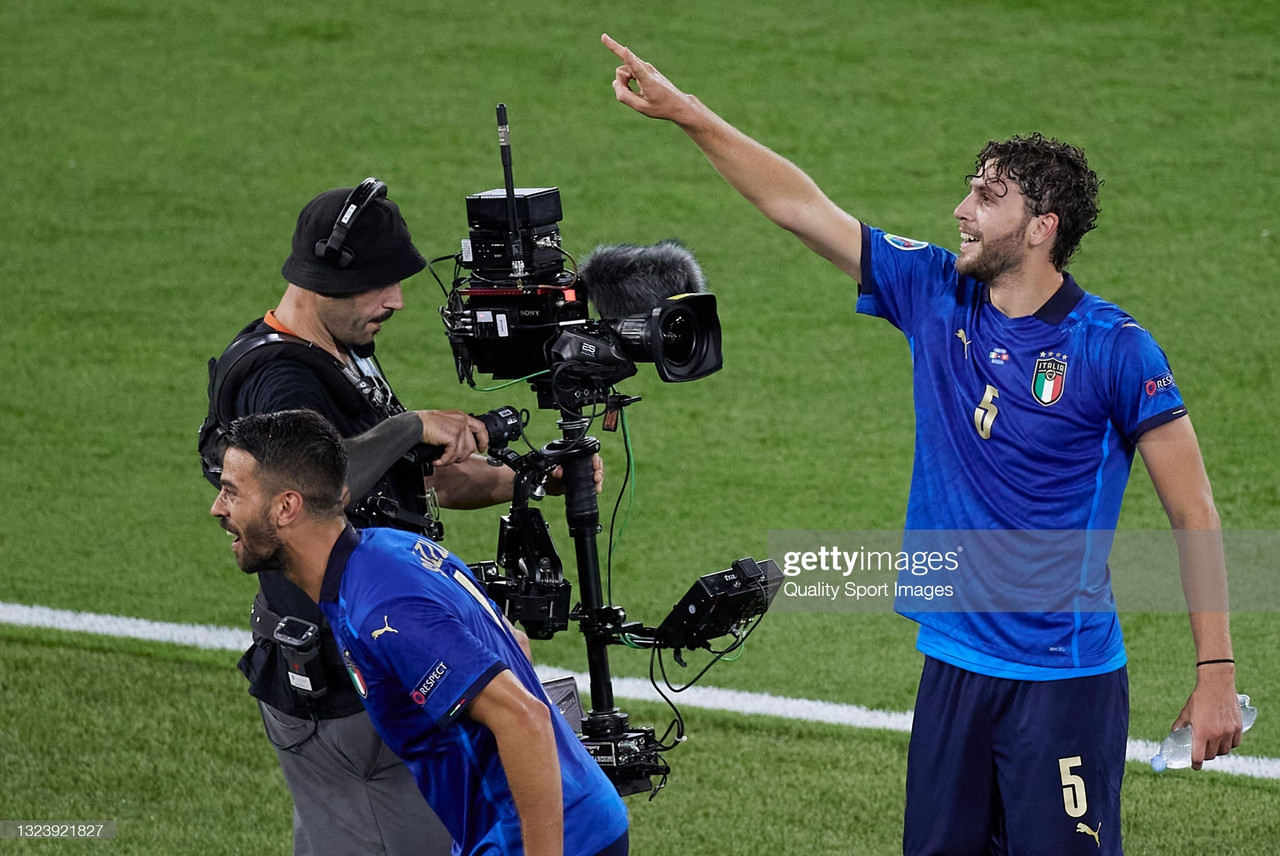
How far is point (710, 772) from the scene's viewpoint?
6.00 m

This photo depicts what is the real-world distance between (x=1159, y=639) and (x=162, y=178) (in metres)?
7.86

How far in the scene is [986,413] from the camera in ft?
13.2

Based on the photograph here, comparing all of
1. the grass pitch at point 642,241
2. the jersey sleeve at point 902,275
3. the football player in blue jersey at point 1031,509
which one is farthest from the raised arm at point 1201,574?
the grass pitch at point 642,241

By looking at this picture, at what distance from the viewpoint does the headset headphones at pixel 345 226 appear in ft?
13.3

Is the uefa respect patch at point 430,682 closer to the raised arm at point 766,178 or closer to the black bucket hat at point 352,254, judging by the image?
the black bucket hat at point 352,254

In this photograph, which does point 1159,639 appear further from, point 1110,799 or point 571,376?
point 571,376

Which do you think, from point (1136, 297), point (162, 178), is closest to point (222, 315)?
point (162, 178)

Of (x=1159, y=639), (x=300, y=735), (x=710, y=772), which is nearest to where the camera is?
(x=300, y=735)

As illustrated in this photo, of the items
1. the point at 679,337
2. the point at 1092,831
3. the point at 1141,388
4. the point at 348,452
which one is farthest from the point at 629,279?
the point at 1092,831

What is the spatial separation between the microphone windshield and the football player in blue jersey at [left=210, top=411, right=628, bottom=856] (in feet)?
3.83

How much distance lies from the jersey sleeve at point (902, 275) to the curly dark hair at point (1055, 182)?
26 cm

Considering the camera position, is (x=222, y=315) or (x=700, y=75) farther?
(x=700, y=75)

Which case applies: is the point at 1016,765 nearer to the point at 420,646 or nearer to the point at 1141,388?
the point at 1141,388

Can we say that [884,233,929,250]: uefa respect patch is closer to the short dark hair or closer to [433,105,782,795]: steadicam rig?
[433,105,782,795]: steadicam rig
